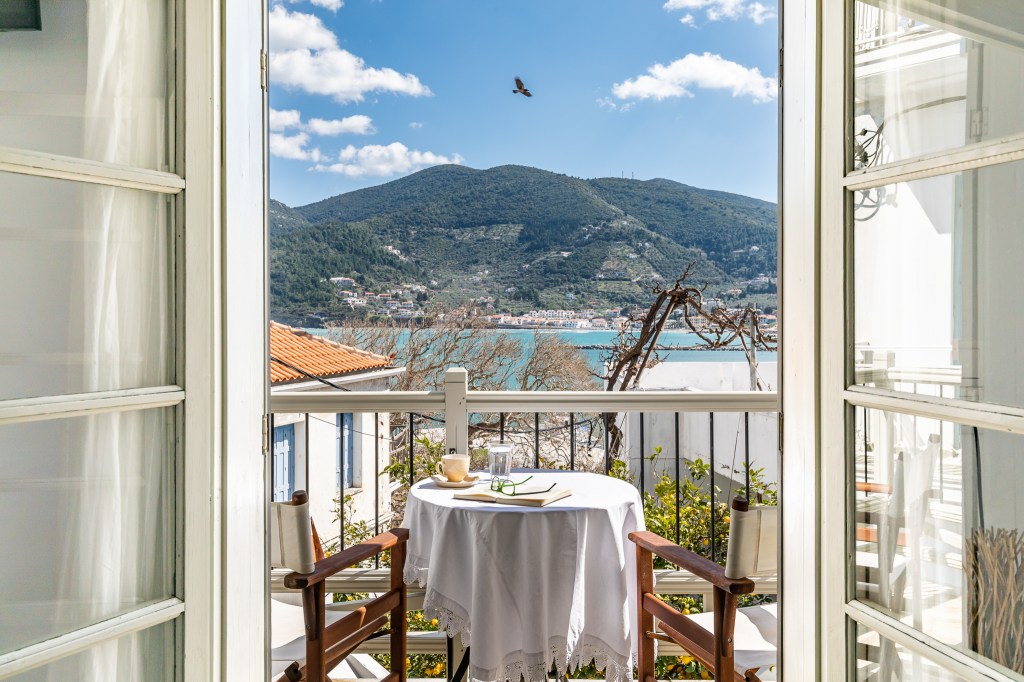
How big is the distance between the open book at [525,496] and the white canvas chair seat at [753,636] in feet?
1.80

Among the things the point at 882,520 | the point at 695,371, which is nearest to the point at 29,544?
the point at 882,520

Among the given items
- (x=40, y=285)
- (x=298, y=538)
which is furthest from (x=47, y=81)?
(x=298, y=538)

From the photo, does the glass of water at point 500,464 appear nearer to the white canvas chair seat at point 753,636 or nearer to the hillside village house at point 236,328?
the white canvas chair seat at point 753,636

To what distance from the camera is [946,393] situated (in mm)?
938

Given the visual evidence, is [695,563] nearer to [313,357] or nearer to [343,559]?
[343,559]

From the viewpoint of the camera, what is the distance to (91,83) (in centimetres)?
101

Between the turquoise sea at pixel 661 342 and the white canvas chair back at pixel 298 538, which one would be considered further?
the turquoise sea at pixel 661 342

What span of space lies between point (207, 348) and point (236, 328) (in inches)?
3.0

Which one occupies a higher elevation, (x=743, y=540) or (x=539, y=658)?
(x=743, y=540)

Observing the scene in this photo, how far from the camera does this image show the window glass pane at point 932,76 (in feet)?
2.87

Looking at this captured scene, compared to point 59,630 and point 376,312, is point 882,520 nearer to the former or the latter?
point 59,630

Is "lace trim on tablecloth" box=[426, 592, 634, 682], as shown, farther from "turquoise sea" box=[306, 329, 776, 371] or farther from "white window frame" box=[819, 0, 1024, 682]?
"turquoise sea" box=[306, 329, 776, 371]

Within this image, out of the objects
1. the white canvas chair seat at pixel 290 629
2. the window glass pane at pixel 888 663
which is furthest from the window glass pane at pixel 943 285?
the white canvas chair seat at pixel 290 629

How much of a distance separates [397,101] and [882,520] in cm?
727
